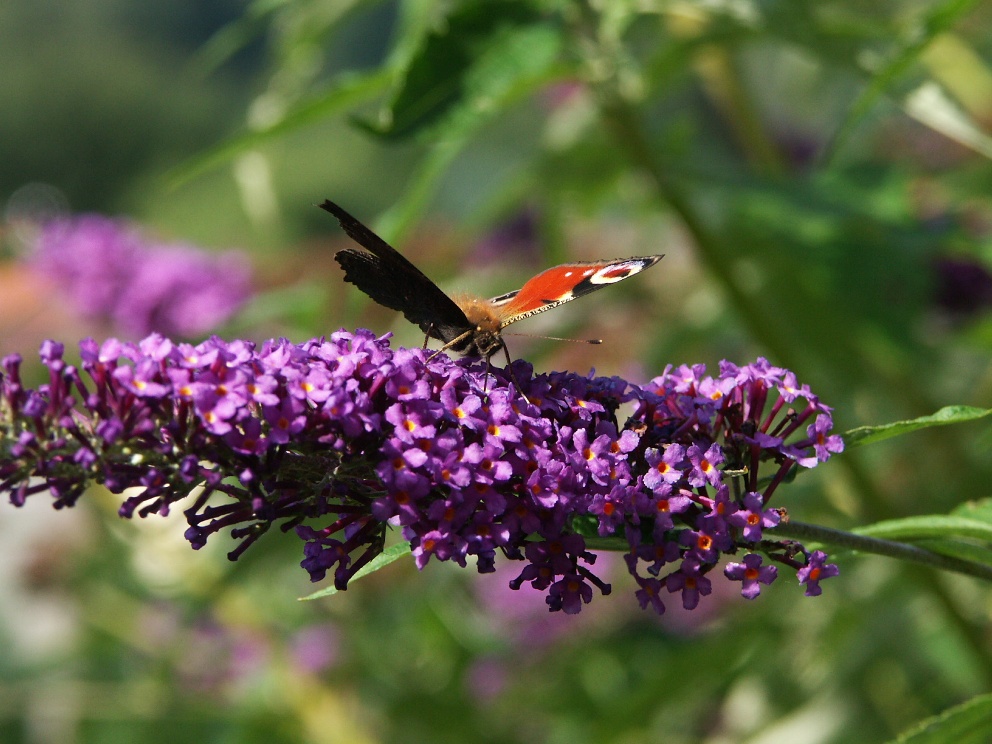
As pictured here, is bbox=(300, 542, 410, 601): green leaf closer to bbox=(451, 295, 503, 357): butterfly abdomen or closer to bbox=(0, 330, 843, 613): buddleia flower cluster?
bbox=(0, 330, 843, 613): buddleia flower cluster

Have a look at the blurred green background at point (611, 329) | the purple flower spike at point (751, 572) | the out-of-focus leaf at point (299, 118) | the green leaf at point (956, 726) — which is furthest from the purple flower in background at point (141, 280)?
the green leaf at point (956, 726)

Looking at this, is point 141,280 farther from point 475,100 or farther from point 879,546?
point 879,546

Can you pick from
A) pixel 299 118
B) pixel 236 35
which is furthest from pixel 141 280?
pixel 299 118

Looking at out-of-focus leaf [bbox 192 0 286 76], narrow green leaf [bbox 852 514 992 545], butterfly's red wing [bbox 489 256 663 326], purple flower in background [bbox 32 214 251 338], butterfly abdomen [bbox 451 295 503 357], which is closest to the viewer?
narrow green leaf [bbox 852 514 992 545]

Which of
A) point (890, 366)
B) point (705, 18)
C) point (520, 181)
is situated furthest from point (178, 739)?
point (705, 18)

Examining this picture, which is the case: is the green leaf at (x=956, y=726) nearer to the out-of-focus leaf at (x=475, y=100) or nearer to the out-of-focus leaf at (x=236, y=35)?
the out-of-focus leaf at (x=475, y=100)

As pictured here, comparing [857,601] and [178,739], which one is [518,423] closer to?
[857,601]

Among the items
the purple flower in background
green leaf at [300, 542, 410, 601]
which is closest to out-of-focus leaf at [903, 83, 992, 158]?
green leaf at [300, 542, 410, 601]

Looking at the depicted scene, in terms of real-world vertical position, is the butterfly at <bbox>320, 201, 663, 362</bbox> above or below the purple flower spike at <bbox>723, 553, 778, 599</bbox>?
above

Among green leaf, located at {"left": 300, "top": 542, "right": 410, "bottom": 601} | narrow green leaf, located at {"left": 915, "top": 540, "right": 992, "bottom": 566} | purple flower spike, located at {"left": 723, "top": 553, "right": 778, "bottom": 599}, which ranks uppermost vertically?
green leaf, located at {"left": 300, "top": 542, "right": 410, "bottom": 601}
